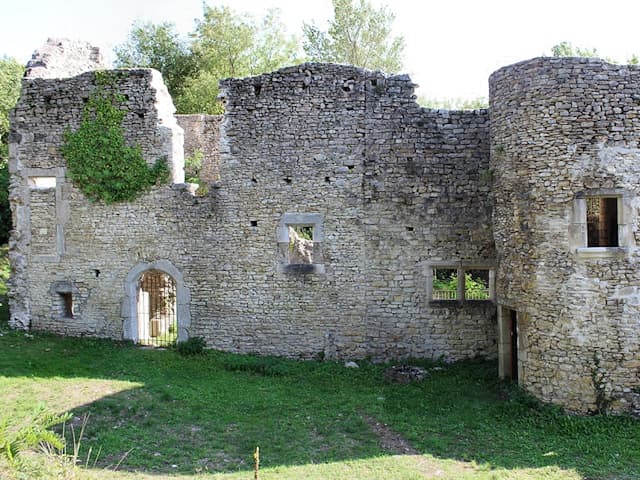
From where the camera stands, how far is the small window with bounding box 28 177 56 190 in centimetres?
1341

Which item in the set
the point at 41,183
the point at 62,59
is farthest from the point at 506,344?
the point at 62,59

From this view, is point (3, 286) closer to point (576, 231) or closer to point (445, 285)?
point (445, 285)

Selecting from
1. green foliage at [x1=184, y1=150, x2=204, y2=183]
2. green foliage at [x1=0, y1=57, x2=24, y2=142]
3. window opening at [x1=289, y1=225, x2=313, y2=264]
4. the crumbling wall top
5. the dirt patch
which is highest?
green foliage at [x1=0, y1=57, x2=24, y2=142]

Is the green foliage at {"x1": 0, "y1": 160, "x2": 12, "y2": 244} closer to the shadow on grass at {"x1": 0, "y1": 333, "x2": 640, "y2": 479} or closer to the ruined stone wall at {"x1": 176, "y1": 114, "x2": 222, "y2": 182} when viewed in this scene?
the ruined stone wall at {"x1": 176, "y1": 114, "x2": 222, "y2": 182}

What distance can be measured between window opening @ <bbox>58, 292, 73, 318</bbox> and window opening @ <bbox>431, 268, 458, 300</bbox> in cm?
899

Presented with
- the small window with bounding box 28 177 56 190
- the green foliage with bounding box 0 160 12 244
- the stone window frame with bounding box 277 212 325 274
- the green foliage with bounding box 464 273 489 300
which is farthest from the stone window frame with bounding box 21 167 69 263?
the green foliage with bounding box 464 273 489 300

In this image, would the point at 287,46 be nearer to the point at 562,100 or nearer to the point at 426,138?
the point at 426,138

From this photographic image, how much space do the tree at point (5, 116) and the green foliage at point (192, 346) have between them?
12306mm

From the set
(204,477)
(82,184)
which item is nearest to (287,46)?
(82,184)

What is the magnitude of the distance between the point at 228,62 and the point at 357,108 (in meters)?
16.8

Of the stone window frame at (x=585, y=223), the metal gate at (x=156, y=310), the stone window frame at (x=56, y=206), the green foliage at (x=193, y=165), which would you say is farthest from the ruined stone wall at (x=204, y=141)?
the stone window frame at (x=585, y=223)

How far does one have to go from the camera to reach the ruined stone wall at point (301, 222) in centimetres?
1168

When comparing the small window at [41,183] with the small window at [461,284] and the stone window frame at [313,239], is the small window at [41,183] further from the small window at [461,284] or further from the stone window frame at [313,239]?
the small window at [461,284]

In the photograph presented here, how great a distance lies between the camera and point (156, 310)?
14.6 meters
